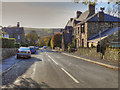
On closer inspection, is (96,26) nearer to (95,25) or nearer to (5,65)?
(95,25)

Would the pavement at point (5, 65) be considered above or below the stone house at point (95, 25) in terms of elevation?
below

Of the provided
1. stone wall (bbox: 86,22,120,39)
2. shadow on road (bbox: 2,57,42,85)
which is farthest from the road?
stone wall (bbox: 86,22,120,39)

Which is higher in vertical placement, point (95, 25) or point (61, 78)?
point (95, 25)

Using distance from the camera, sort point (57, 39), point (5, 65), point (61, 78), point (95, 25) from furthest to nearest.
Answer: point (57, 39) → point (95, 25) → point (5, 65) → point (61, 78)

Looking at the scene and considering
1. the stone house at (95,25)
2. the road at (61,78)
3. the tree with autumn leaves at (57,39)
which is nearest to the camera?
the road at (61,78)

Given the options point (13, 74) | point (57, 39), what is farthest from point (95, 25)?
point (57, 39)

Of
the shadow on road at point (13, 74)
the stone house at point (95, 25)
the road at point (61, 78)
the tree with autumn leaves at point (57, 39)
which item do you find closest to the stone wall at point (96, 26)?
the stone house at point (95, 25)

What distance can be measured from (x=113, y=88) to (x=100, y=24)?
26.6 m

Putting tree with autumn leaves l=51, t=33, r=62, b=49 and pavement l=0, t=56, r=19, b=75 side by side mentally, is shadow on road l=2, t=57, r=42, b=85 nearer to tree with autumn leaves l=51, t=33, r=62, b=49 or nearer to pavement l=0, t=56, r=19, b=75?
pavement l=0, t=56, r=19, b=75

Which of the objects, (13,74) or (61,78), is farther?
(13,74)

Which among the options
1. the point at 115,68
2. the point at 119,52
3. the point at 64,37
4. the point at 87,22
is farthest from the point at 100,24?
the point at 115,68

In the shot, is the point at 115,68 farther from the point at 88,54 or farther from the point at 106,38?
the point at 106,38

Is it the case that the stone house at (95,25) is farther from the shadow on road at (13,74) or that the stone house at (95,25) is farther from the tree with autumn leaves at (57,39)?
the tree with autumn leaves at (57,39)

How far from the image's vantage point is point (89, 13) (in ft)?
128
